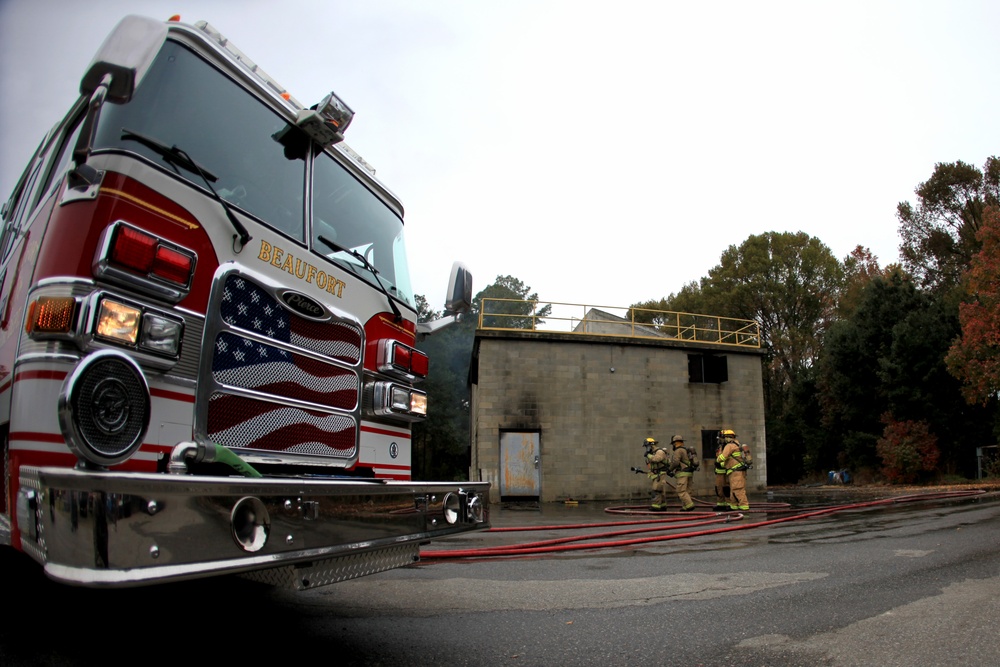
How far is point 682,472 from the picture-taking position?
38.3 ft

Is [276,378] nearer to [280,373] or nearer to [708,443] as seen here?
[280,373]

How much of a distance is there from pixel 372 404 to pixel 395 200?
5.29ft

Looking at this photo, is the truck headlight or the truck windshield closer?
the truck windshield

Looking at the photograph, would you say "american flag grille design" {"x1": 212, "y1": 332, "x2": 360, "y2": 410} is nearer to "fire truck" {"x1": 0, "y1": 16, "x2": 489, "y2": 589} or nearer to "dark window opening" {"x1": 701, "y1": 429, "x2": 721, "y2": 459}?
"fire truck" {"x1": 0, "y1": 16, "x2": 489, "y2": 589}

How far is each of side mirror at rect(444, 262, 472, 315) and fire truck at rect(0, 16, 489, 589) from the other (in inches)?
35.8

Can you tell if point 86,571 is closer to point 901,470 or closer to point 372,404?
point 372,404

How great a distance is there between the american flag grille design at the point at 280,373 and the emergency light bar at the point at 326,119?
1.30 metres

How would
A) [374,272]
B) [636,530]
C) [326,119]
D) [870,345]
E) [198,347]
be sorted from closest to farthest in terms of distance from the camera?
[198,347], [326,119], [374,272], [636,530], [870,345]

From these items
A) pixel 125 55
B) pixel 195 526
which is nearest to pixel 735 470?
pixel 195 526

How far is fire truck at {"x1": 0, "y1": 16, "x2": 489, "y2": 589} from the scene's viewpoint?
180 centimetres

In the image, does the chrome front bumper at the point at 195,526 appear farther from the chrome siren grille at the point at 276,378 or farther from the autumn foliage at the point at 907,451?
the autumn foliage at the point at 907,451

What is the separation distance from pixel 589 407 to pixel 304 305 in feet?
55.0

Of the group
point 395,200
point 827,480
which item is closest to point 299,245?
point 395,200

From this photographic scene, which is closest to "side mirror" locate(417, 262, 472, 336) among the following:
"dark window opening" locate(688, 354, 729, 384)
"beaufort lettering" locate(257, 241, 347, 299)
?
"beaufort lettering" locate(257, 241, 347, 299)
